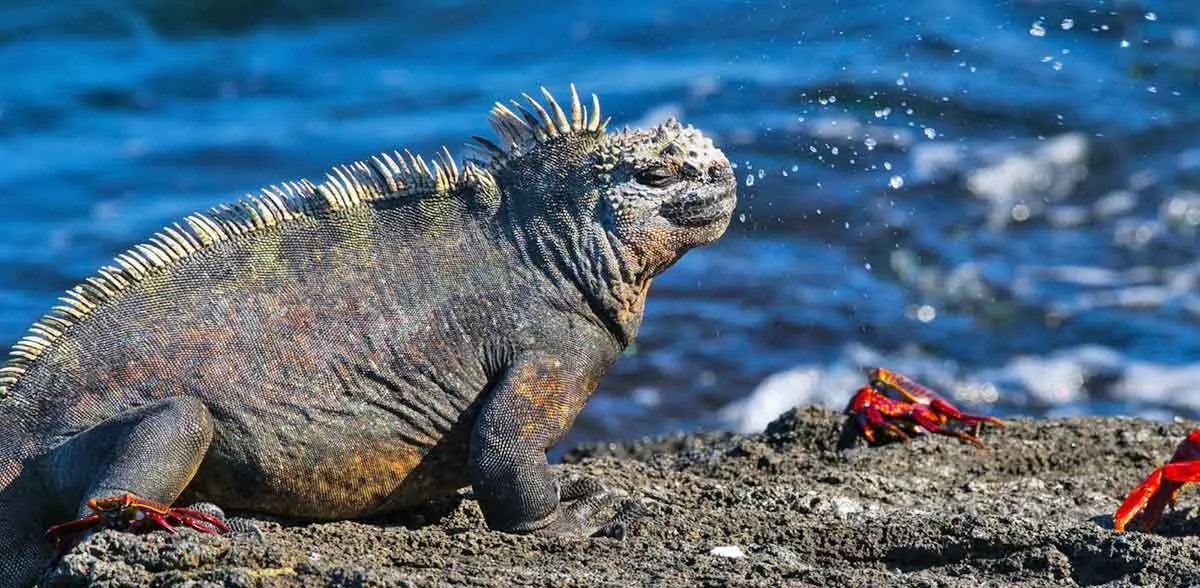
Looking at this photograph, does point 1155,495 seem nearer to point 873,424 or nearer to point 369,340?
point 873,424

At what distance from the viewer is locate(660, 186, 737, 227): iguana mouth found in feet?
18.7

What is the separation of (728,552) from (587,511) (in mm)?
748

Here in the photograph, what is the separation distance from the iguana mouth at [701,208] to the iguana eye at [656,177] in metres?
0.07

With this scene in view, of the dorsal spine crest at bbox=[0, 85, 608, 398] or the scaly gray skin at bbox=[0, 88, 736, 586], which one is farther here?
the dorsal spine crest at bbox=[0, 85, 608, 398]

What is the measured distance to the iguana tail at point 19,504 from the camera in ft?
16.3

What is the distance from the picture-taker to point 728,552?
16.1 ft

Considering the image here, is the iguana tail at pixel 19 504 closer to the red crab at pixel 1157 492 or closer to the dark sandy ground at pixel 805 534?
the dark sandy ground at pixel 805 534

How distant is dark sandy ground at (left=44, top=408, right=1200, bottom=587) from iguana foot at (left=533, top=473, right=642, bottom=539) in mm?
82

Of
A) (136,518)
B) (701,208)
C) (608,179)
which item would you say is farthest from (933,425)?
(136,518)

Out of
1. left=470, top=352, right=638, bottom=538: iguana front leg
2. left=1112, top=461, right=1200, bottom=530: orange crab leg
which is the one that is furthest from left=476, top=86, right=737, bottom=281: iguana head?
left=1112, top=461, right=1200, bottom=530: orange crab leg

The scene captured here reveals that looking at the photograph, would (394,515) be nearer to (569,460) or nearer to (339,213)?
(339,213)

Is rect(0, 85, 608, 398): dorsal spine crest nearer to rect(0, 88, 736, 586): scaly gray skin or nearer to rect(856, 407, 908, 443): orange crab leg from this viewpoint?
rect(0, 88, 736, 586): scaly gray skin

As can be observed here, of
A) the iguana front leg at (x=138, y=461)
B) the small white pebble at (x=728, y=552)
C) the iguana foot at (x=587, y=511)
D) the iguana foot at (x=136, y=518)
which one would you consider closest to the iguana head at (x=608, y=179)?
the iguana foot at (x=587, y=511)

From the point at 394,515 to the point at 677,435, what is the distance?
3.02 m
